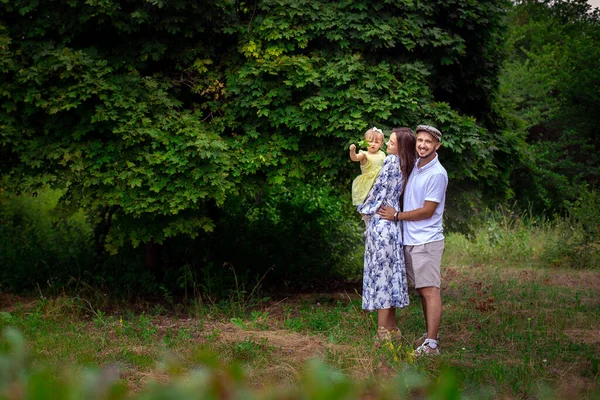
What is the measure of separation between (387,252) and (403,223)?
0.29 meters

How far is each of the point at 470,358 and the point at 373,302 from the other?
0.95m

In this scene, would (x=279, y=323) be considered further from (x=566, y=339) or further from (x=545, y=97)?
(x=545, y=97)

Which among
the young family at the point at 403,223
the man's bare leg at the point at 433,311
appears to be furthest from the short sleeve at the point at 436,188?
the man's bare leg at the point at 433,311

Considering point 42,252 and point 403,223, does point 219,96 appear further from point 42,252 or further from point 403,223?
point 42,252

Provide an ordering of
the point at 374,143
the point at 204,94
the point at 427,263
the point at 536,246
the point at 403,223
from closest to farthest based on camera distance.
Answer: the point at 427,263
the point at 403,223
the point at 374,143
the point at 204,94
the point at 536,246

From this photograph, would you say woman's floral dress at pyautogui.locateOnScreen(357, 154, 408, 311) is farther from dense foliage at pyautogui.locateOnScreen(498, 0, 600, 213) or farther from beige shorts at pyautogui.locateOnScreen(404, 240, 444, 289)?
dense foliage at pyautogui.locateOnScreen(498, 0, 600, 213)

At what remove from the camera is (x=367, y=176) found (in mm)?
6180

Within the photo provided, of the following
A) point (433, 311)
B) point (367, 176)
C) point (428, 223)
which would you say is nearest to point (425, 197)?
point (428, 223)

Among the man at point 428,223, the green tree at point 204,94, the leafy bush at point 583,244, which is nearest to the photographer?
the man at point 428,223

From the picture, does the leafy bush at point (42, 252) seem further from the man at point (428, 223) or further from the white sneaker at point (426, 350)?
the white sneaker at point (426, 350)

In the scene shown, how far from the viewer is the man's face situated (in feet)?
18.6

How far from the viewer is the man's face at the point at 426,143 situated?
5.66 m

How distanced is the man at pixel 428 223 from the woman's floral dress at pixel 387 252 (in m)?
0.16

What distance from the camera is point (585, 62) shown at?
17.5 meters
